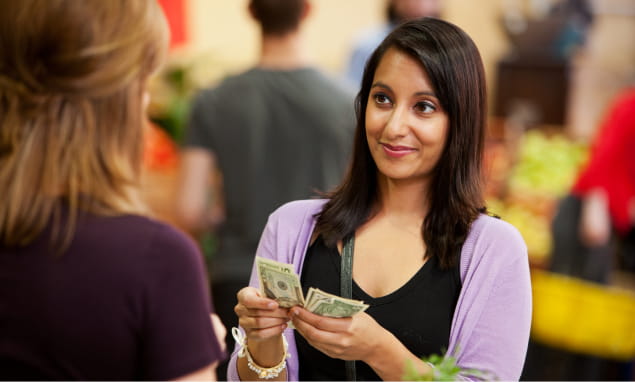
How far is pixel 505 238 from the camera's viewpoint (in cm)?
119

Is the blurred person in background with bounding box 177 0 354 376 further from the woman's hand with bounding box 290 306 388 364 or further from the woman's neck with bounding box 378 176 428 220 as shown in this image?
the woman's hand with bounding box 290 306 388 364

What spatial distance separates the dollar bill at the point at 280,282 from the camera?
1.06 meters

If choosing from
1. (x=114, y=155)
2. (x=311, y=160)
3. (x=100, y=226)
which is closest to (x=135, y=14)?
(x=114, y=155)

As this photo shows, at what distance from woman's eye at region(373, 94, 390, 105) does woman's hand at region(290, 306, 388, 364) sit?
0.32 m

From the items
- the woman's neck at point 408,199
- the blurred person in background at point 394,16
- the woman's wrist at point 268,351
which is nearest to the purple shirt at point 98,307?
the woman's wrist at point 268,351

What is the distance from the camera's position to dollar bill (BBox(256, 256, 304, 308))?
1.06 m

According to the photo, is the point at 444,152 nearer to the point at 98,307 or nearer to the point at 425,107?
the point at 425,107

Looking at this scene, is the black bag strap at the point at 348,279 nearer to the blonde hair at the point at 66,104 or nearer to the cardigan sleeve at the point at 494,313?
Answer: the cardigan sleeve at the point at 494,313

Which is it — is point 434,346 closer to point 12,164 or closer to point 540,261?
point 12,164

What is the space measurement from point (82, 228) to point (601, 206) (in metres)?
2.72

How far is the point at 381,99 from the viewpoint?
1.21m

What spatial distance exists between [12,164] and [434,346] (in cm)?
71

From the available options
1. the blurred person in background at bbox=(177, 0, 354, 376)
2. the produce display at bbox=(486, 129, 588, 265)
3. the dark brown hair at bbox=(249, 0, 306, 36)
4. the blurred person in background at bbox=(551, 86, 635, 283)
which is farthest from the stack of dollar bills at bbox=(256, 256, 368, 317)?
the produce display at bbox=(486, 129, 588, 265)

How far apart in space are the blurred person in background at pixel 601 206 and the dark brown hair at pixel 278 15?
157 cm
